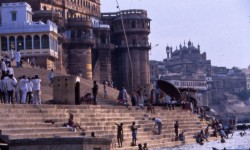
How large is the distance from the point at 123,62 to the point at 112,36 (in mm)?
4105

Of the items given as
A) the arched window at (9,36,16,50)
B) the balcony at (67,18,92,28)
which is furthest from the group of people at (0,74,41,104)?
the balcony at (67,18,92,28)

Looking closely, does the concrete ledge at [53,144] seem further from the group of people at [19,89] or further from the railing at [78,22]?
the railing at [78,22]

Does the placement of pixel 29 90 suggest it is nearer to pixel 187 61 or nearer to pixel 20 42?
pixel 20 42

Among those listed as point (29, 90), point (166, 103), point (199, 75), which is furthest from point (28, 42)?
point (199, 75)

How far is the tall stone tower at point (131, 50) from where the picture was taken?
241 feet

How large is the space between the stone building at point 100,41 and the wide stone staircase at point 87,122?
27837mm

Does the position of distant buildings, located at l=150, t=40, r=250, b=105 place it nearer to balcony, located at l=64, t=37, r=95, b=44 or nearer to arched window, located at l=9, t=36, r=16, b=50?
balcony, located at l=64, t=37, r=95, b=44

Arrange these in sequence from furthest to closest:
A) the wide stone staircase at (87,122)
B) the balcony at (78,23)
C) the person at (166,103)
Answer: the balcony at (78,23), the person at (166,103), the wide stone staircase at (87,122)

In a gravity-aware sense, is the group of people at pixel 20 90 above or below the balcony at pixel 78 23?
below

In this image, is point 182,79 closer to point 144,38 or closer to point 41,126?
point 144,38

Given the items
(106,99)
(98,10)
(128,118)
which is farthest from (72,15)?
(128,118)

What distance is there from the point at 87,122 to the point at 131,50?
47.8 metres

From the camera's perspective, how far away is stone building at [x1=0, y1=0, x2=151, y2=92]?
6556 centimetres

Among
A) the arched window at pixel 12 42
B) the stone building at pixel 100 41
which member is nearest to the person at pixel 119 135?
the arched window at pixel 12 42
